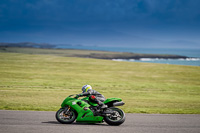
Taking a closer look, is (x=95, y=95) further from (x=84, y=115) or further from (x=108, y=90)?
(x=108, y=90)

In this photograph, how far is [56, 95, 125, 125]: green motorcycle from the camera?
9328 millimetres

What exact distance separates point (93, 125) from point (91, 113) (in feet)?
1.46

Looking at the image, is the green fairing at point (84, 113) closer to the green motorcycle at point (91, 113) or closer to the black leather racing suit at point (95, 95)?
the green motorcycle at point (91, 113)

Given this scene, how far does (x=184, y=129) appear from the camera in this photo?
8.78m

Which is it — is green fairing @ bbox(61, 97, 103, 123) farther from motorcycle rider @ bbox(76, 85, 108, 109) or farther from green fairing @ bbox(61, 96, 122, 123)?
motorcycle rider @ bbox(76, 85, 108, 109)

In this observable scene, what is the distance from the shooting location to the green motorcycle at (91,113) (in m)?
9.33

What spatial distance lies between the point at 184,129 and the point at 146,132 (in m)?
1.53

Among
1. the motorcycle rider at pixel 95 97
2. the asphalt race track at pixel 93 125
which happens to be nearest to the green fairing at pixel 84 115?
the asphalt race track at pixel 93 125

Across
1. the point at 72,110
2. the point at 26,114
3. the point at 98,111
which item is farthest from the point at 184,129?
the point at 26,114

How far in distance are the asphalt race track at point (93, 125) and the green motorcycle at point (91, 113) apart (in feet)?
0.72

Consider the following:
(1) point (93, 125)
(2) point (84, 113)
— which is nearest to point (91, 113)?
(2) point (84, 113)

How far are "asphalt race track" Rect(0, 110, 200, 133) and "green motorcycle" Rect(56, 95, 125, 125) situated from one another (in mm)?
220

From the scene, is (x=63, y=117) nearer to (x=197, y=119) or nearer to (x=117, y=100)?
(x=117, y=100)

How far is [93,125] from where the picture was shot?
9352 millimetres
